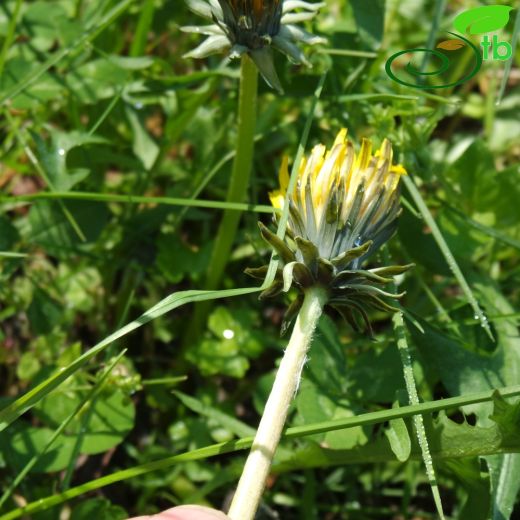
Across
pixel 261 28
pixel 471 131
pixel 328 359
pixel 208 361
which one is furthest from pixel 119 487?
pixel 471 131

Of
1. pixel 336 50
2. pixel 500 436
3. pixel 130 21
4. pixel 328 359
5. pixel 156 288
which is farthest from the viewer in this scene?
pixel 130 21

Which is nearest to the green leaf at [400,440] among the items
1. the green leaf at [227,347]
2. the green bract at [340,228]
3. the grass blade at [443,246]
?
the green bract at [340,228]

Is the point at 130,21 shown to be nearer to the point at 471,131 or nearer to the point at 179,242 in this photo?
the point at 179,242

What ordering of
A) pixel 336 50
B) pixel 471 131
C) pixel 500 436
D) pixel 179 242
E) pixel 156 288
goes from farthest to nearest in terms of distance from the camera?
pixel 471 131 < pixel 156 288 < pixel 179 242 < pixel 336 50 < pixel 500 436

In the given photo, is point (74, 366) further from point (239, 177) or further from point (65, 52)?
point (65, 52)

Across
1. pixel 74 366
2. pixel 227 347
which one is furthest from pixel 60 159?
pixel 74 366

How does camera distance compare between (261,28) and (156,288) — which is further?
(156,288)

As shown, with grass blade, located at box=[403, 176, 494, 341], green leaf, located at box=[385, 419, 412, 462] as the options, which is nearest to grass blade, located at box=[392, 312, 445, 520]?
green leaf, located at box=[385, 419, 412, 462]
